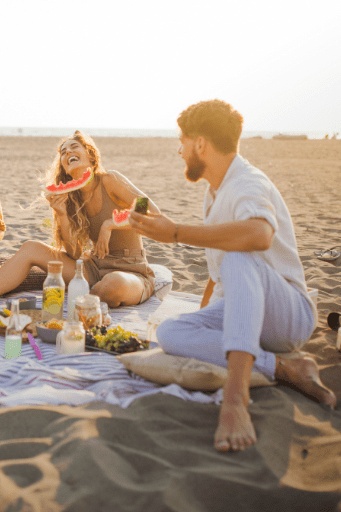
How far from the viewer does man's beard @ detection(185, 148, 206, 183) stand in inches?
113

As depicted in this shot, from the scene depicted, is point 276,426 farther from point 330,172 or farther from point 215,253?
point 330,172

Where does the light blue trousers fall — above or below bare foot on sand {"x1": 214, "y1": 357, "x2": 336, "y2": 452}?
above

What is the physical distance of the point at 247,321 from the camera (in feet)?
7.24

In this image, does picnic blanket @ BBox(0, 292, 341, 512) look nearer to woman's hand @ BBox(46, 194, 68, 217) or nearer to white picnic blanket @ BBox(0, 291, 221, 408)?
white picnic blanket @ BBox(0, 291, 221, 408)

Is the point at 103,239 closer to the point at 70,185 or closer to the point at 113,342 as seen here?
the point at 70,185

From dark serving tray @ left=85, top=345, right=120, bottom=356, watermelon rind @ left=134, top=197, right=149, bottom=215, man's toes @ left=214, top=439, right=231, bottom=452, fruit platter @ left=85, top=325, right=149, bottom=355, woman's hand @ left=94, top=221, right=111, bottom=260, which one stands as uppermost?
watermelon rind @ left=134, top=197, right=149, bottom=215

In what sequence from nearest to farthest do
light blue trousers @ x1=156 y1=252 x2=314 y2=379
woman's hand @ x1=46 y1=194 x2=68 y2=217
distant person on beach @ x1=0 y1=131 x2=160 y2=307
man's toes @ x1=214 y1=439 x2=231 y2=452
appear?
man's toes @ x1=214 y1=439 x2=231 y2=452
light blue trousers @ x1=156 y1=252 x2=314 y2=379
woman's hand @ x1=46 y1=194 x2=68 y2=217
distant person on beach @ x1=0 y1=131 x2=160 y2=307

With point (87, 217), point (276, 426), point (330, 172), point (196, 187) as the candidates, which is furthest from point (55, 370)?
point (330, 172)

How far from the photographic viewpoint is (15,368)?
2.91 meters

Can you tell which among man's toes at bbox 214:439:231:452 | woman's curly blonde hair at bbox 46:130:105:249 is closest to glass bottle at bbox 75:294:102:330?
woman's curly blonde hair at bbox 46:130:105:249

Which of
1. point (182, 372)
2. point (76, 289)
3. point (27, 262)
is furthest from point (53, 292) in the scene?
point (182, 372)

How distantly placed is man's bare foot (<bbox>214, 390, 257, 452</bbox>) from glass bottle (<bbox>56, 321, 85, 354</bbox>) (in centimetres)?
128

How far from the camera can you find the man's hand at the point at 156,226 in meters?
2.62

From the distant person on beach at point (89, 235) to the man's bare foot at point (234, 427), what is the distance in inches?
88.6
